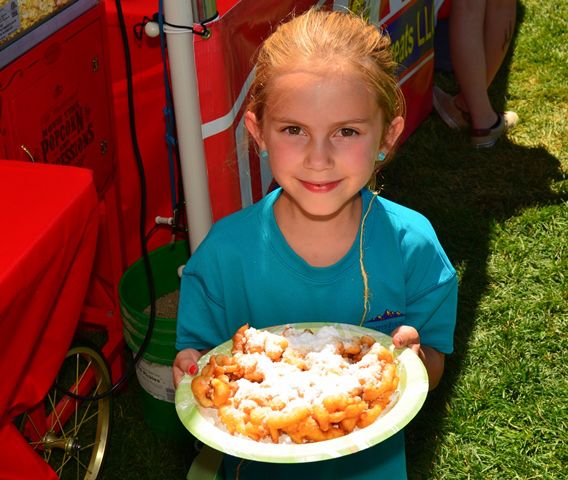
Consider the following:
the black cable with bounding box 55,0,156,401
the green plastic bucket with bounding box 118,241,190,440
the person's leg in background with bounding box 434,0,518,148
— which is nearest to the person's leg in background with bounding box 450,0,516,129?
the person's leg in background with bounding box 434,0,518,148

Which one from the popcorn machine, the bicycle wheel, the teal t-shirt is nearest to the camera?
the teal t-shirt

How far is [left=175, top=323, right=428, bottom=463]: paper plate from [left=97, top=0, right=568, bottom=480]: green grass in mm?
1281

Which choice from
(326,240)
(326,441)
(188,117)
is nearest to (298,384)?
(326,441)

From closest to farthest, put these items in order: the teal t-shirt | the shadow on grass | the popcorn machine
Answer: the teal t-shirt, the popcorn machine, the shadow on grass

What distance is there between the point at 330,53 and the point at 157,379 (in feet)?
4.58

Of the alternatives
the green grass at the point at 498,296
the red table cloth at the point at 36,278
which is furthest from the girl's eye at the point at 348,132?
the green grass at the point at 498,296

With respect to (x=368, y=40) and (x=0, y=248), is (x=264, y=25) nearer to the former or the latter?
(x=368, y=40)

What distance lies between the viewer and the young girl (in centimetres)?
172

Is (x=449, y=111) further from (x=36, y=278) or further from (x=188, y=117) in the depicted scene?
(x=36, y=278)

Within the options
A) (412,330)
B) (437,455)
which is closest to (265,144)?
(412,330)

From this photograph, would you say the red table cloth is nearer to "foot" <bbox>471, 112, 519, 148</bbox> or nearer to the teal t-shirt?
the teal t-shirt

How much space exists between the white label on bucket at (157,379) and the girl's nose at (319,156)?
1.26m

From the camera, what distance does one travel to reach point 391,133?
1893mm

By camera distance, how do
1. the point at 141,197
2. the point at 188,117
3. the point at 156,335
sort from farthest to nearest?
the point at 141,197
the point at 156,335
the point at 188,117
